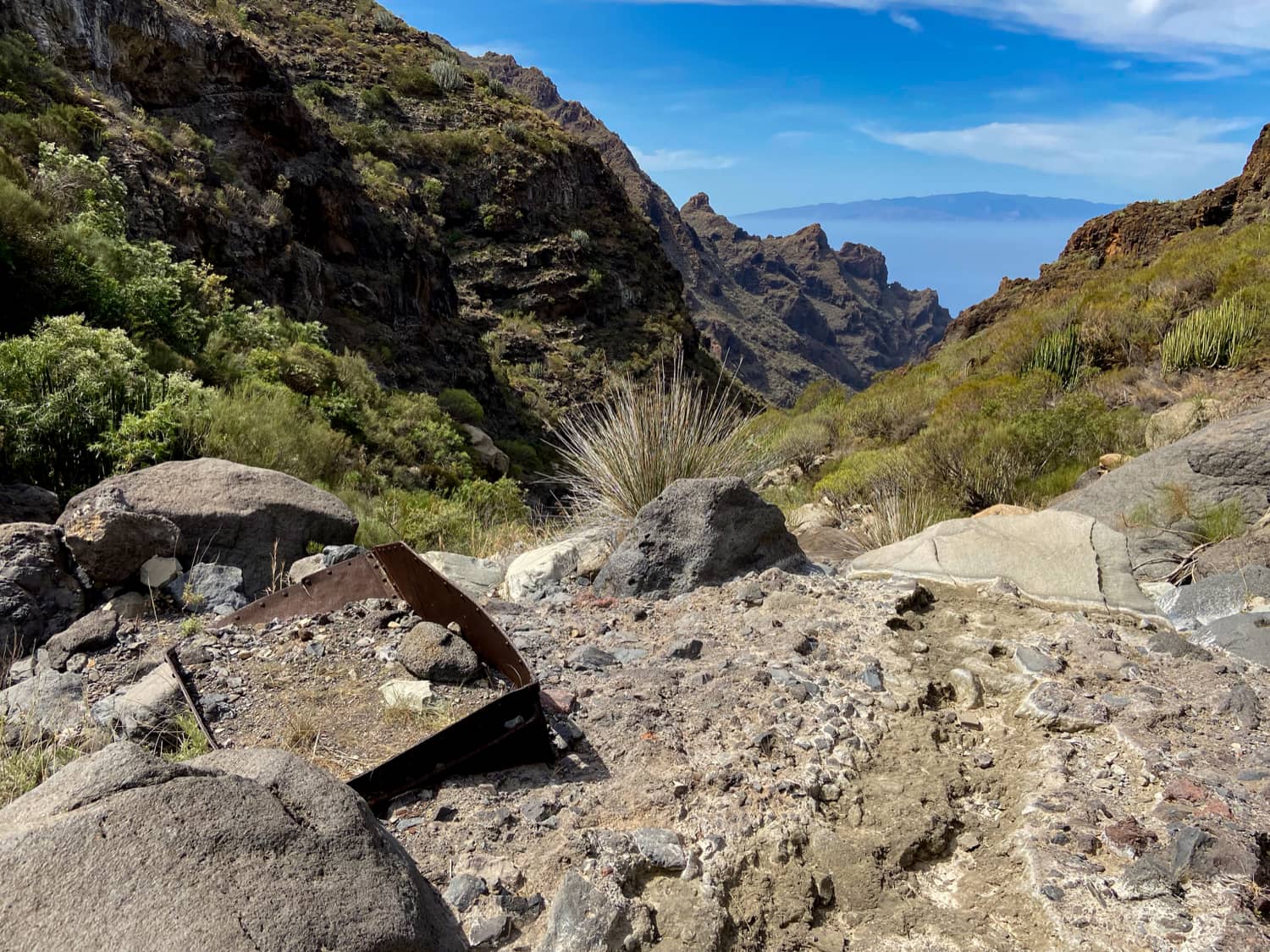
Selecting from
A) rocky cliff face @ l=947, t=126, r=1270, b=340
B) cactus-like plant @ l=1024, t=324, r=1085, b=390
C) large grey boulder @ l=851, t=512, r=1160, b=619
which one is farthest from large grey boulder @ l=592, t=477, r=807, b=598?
rocky cliff face @ l=947, t=126, r=1270, b=340

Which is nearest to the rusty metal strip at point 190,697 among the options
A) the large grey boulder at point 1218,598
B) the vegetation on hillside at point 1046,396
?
the large grey boulder at point 1218,598

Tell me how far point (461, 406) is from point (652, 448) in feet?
42.1

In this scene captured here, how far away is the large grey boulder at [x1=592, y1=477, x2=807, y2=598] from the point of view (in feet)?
13.7

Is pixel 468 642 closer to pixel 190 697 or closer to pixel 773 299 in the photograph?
pixel 190 697

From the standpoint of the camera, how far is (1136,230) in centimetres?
2458

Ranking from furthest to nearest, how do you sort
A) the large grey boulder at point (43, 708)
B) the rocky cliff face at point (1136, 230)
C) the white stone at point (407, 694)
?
the rocky cliff face at point (1136, 230) < the white stone at point (407, 694) < the large grey boulder at point (43, 708)

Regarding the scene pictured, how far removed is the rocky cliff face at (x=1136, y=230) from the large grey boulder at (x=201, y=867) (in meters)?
22.3

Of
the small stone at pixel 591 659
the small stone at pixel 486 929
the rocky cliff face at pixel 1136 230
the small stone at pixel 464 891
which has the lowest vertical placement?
the small stone at pixel 486 929

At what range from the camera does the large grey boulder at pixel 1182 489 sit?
4.45 metres

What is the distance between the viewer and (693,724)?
8.98 feet

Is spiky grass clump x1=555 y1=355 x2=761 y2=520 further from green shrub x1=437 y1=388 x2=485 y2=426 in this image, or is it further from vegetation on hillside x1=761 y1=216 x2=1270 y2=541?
green shrub x1=437 y1=388 x2=485 y2=426

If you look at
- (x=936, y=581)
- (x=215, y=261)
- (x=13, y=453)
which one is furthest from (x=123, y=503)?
(x=215, y=261)

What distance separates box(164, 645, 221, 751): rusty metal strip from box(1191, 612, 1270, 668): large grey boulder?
3777 mm

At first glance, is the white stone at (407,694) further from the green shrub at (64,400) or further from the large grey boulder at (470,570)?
the green shrub at (64,400)
